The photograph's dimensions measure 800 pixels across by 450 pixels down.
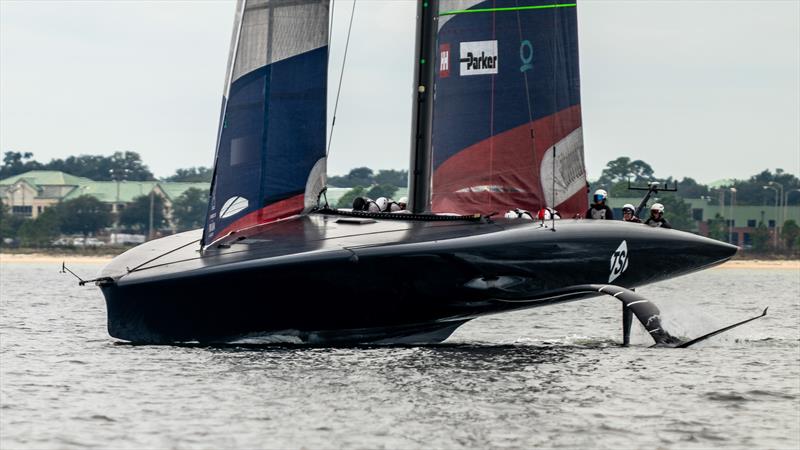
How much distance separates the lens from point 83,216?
102188 mm

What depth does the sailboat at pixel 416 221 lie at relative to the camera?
13.2 metres

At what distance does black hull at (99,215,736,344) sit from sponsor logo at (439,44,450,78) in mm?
2356

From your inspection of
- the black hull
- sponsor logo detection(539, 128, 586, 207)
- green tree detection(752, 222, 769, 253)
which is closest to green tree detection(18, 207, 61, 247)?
green tree detection(752, 222, 769, 253)

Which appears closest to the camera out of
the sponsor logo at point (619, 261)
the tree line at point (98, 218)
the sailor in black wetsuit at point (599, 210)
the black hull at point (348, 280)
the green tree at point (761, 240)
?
the black hull at point (348, 280)

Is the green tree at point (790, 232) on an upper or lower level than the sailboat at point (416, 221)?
lower

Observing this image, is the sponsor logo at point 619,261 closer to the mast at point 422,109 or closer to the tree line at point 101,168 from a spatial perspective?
the mast at point 422,109

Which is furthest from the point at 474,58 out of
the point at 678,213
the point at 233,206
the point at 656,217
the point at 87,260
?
the point at 678,213

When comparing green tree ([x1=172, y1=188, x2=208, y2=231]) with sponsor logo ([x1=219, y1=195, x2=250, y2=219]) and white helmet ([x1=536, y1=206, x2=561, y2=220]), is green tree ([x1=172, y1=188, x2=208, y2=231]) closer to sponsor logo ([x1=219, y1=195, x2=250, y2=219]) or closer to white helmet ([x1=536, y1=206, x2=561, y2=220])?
white helmet ([x1=536, y1=206, x2=561, y2=220])

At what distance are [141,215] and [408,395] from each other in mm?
95236

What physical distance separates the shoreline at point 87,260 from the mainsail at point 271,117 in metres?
61.8

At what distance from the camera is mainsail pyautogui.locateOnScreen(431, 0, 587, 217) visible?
16.0m

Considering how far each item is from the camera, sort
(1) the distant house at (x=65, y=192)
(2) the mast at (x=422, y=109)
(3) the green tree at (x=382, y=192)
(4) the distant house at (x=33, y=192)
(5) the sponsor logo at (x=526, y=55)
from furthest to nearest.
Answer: (4) the distant house at (x=33, y=192), (1) the distant house at (x=65, y=192), (3) the green tree at (x=382, y=192), (5) the sponsor logo at (x=526, y=55), (2) the mast at (x=422, y=109)

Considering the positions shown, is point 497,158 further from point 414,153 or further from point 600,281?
point 600,281

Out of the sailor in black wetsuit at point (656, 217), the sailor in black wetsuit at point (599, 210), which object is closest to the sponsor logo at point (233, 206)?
the sailor in black wetsuit at point (599, 210)
